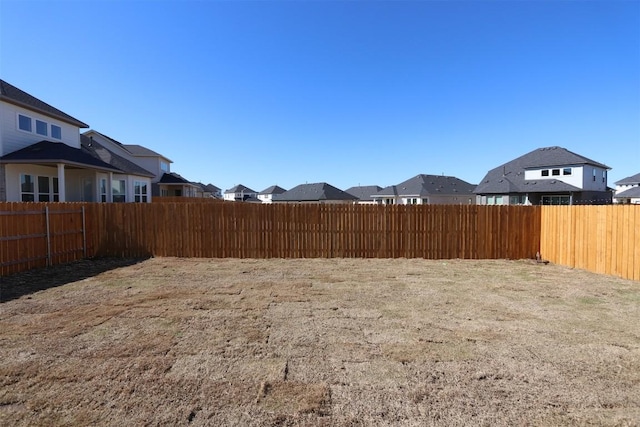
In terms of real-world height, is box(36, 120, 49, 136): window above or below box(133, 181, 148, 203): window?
above

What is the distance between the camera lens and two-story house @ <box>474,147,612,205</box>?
1245 inches

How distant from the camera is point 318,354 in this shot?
13.4 ft

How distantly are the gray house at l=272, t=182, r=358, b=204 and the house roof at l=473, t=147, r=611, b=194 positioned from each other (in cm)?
1830

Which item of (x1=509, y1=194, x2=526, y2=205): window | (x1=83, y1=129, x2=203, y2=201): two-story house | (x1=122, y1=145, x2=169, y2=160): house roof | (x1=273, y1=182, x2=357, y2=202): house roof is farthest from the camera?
(x1=273, y1=182, x2=357, y2=202): house roof

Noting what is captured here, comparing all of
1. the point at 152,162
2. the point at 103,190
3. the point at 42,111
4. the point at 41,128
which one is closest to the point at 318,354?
the point at 42,111

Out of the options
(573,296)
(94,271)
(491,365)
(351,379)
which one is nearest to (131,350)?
(351,379)

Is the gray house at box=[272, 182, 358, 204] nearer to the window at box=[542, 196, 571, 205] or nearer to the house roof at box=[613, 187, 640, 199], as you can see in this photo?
the window at box=[542, 196, 571, 205]

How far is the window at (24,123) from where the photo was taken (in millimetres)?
14231

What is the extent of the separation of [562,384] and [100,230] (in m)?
12.6

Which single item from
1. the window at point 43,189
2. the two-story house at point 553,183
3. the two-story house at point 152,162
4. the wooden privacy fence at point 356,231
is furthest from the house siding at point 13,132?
the two-story house at point 553,183

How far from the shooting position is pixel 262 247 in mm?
11141

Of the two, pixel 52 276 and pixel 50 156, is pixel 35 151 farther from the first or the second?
pixel 52 276

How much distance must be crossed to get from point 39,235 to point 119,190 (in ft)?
39.7

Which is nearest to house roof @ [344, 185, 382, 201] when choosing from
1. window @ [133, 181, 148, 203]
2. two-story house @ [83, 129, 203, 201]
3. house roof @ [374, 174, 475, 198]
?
house roof @ [374, 174, 475, 198]
